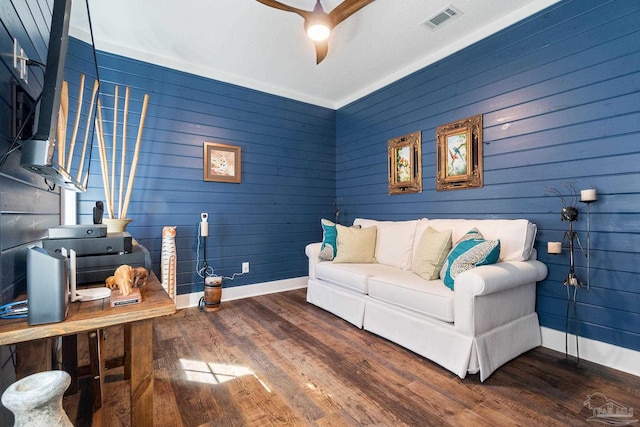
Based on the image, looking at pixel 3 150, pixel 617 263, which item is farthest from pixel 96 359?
pixel 617 263

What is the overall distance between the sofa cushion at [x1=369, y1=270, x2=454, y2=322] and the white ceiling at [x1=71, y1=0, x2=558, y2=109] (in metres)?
2.23

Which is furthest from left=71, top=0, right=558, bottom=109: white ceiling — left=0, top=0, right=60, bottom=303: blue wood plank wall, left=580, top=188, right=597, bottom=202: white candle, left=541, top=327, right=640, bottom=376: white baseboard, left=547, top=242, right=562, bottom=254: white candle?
left=541, top=327, right=640, bottom=376: white baseboard

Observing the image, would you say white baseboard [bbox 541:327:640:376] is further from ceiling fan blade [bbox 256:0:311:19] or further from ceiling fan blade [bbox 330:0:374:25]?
ceiling fan blade [bbox 256:0:311:19]

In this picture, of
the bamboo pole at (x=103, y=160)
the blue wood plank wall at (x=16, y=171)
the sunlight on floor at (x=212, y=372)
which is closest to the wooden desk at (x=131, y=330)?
the blue wood plank wall at (x=16, y=171)

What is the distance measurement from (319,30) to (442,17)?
1.14m

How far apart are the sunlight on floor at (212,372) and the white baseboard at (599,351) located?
7.05 feet

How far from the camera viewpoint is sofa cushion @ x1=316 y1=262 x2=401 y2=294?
8.49ft

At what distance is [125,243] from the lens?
1.46 metres

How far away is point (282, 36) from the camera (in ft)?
8.98

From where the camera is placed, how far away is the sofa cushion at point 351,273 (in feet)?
8.49

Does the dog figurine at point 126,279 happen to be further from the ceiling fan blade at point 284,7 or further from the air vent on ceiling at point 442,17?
the air vent on ceiling at point 442,17

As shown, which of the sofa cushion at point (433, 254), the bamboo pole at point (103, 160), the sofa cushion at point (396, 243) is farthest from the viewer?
the sofa cushion at point (396, 243)

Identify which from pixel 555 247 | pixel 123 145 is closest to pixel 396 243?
pixel 555 247

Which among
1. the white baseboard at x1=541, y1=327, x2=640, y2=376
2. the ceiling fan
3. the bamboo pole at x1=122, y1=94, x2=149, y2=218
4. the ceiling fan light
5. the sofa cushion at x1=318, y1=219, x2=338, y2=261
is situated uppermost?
the ceiling fan
